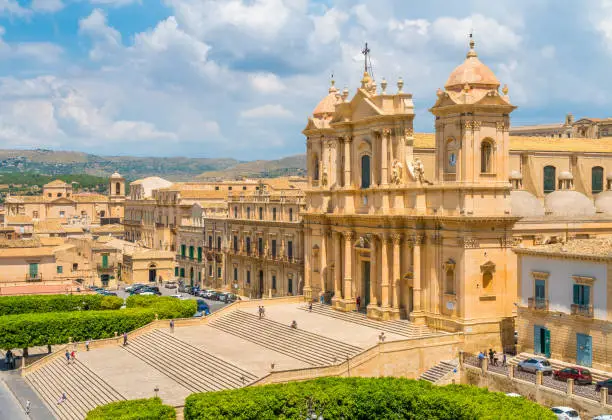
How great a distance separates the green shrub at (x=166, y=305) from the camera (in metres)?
58.5

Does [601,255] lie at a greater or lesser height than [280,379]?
greater

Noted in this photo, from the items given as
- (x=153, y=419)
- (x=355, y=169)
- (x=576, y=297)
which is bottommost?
(x=153, y=419)

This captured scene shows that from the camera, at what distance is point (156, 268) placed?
3713 inches

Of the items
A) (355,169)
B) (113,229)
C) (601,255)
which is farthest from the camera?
(113,229)

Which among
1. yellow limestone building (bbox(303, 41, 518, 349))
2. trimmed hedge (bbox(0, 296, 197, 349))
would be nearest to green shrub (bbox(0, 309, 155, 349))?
trimmed hedge (bbox(0, 296, 197, 349))

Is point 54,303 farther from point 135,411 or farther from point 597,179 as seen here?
point 597,179

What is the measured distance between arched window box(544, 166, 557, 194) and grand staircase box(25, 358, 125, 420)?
33133 millimetres

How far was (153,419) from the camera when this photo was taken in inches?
1361

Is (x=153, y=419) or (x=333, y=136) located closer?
(x=153, y=419)

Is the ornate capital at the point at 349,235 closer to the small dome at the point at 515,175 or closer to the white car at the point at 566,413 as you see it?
the small dome at the point at 515,175

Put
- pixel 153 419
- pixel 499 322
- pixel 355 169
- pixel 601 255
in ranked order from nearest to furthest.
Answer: pixel 153 419
pixel 601 255
pixel 499 322
pixel 355 169

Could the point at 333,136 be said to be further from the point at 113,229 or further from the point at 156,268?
the point at 113,229

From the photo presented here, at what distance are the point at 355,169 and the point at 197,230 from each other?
38343 millimetres

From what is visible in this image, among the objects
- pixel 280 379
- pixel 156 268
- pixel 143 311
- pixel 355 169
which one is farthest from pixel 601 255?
pixel 156 268
